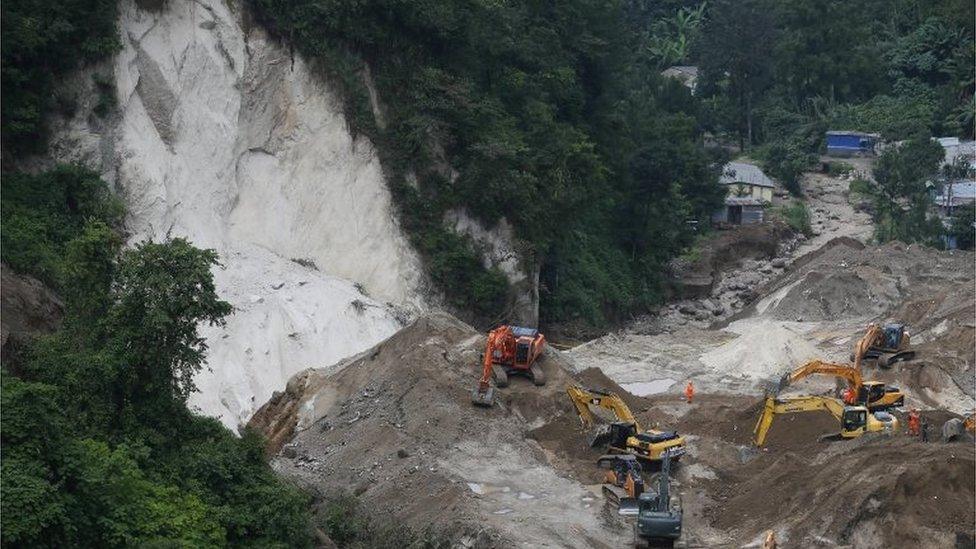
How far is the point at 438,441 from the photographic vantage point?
3541 centimetres

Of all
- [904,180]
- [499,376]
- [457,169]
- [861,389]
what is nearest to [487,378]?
[499,376]

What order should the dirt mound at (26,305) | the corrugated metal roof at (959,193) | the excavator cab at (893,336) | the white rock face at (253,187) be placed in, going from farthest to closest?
1. the corrugated metal roof at (959,193)
2. the excavator cab at (893,336)
3. the white rock face at (253,187)
4. the dirt mound at (26,305)

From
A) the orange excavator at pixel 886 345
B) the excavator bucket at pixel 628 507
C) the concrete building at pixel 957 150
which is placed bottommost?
the excavator bucket at pixel 628 507

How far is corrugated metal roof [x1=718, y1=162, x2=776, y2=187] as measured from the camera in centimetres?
7488

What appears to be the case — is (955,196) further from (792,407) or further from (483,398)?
(483,398)

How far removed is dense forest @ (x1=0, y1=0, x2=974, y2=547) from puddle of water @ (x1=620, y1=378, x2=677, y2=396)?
6.81 m

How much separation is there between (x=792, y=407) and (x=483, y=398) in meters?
6.80

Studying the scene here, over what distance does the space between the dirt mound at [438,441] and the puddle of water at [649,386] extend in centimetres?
502

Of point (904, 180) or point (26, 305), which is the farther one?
point (904, 180)

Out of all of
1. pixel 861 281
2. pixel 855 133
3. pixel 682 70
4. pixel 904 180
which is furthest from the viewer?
pixel 682 70

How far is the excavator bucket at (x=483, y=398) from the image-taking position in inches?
1460

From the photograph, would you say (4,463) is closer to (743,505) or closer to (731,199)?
(743,505)

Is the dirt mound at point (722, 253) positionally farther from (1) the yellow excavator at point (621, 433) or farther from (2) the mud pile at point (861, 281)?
(1) the yellow excavator at point (621, 433)

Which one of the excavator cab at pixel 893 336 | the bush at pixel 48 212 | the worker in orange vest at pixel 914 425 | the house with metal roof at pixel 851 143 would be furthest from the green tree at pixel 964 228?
the bush at pixel 48 212
